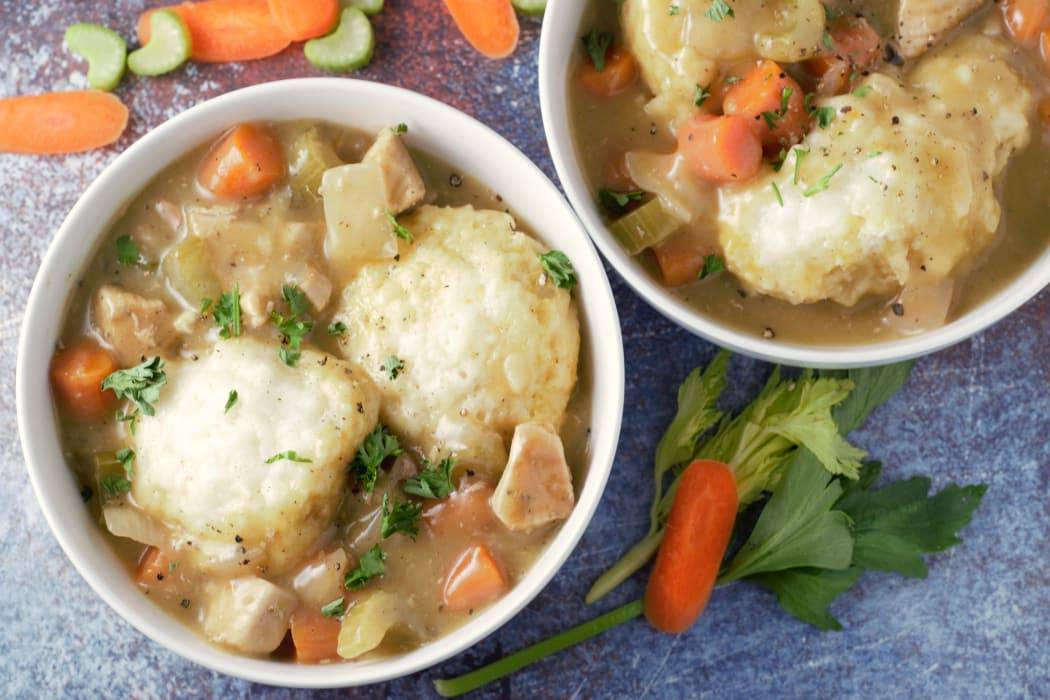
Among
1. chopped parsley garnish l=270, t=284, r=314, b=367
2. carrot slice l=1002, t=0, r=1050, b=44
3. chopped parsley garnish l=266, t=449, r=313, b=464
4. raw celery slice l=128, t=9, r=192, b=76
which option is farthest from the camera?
raw celery slice l=128, t=9, r=192, b=76

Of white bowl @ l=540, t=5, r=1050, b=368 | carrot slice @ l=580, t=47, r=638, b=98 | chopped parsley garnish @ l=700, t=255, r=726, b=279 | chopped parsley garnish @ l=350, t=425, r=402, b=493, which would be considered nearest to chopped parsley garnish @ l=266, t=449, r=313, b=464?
chopped parsley garnish @ l=350, t=425, r=402, b=493

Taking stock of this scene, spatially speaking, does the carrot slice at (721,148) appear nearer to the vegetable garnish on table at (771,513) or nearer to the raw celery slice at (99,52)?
the vegetable garnish on table at (771,513)

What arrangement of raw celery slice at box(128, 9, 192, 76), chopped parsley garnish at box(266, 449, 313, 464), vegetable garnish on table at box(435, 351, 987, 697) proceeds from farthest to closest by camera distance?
raw celery slice at box(128, 9, 192, 76) → vegetable garnish on table at box(435, 351, 987, 697) → chopped parsley garnish at box(266, 449, 313, 464)

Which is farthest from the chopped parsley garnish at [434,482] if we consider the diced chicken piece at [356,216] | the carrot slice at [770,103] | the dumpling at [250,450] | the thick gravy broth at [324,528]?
the carrot slice at [770,103]

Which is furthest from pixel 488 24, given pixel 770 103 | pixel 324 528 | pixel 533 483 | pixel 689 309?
pixel 324 528

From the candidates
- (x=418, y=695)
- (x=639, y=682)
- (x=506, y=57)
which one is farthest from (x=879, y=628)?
(x=506, y=57)

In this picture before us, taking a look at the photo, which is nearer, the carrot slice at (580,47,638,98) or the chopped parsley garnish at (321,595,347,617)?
the chopped parsley garnish at (321,595,347,617)

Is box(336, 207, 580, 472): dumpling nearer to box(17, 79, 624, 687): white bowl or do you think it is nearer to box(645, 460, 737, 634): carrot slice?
box(17, 79, 624, 687): white bowl
